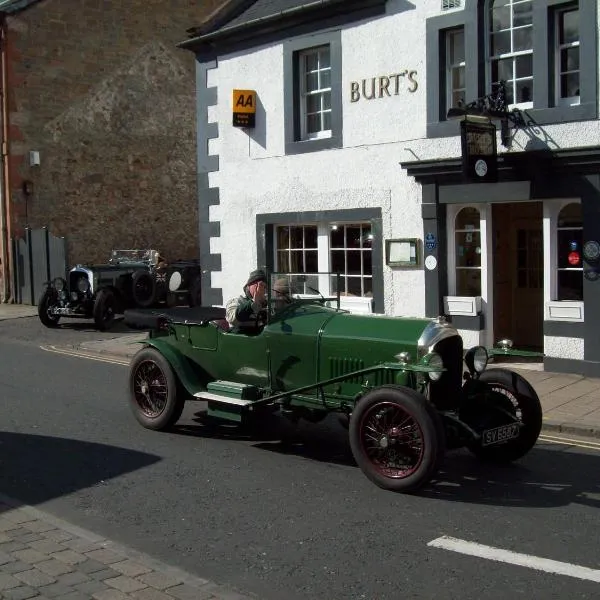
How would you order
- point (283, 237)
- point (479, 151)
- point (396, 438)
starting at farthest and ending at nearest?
1. point (283, 237)
2. point (479, 151)
3. point (396, 438)

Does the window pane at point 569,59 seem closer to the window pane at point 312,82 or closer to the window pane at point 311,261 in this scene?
the window pane at point 312,82

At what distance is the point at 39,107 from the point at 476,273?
14915 mm

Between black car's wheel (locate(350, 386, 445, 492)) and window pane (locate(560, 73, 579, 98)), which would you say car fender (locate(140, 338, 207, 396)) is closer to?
black car's wheel (locate(350, 386, 445, 492))

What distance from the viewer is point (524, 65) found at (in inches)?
465

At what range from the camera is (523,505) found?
6211 mm

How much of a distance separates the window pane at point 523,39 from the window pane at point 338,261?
4.27 metres

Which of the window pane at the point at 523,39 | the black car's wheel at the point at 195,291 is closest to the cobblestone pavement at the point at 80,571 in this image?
the window pane at the point at 523,39

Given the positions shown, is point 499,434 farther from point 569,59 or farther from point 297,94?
point 297,94

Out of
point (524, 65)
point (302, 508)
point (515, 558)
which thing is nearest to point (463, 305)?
point (524, 65)

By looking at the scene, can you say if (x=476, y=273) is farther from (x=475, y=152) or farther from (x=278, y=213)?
(x=278, y=213)

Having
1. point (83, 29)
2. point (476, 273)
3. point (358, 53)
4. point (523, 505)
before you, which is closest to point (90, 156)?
point (83, 29)

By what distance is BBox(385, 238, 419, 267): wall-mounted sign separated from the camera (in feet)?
42.2

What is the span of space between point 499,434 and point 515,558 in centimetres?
169

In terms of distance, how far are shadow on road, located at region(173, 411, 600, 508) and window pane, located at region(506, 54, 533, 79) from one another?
19.0 feet
